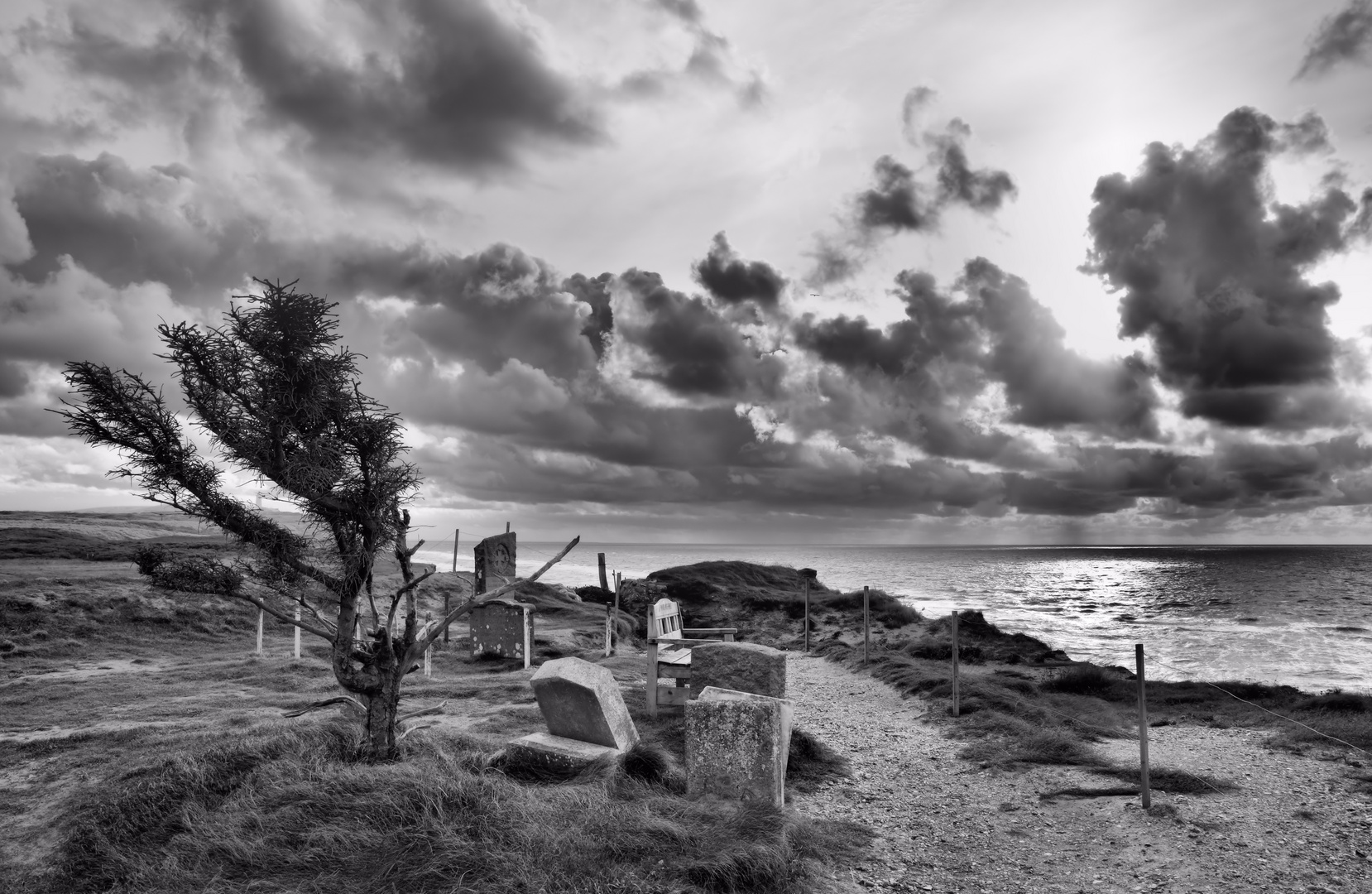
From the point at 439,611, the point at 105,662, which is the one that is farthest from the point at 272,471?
the point at 439,611

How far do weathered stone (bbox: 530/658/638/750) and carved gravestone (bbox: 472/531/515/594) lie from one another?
15.4 metres

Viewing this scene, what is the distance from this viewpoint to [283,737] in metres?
7.92

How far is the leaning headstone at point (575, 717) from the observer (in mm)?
7766

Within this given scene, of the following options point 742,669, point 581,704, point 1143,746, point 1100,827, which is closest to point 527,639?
point 742,669

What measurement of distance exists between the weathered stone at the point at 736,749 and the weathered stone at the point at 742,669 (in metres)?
3.04

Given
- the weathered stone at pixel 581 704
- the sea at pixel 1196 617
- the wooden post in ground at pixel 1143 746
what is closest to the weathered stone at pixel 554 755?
the weathered stone at pixel 581 704

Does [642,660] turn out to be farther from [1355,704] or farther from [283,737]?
[1355,704]

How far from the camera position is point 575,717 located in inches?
323

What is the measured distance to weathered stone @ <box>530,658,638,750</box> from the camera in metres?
8.09

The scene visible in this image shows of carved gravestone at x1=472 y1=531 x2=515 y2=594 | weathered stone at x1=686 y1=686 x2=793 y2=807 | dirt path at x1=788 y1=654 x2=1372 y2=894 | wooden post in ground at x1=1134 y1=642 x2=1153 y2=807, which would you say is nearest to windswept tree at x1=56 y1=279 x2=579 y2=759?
weathered stone at x1=686 y1=686 x2=793 y2=807

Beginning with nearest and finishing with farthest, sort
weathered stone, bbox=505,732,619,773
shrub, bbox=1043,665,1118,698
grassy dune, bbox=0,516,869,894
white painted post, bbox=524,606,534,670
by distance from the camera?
grassy dune, bbox=0,516,869,894 → weathered stone, bbox=505,732,619,773 → shrub, bbox=1043,665,1118,698 → white painted post, bbox=524,606,534,670

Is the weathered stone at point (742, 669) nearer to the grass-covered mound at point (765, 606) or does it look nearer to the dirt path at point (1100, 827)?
the dirt path at point (1100, 827)

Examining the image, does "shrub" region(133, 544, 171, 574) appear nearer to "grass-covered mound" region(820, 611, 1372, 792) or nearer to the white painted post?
"grass-covered mound" region(820, 611, 1372, 792)

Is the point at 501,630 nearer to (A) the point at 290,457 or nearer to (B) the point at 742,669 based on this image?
(B) the point at 742,669
